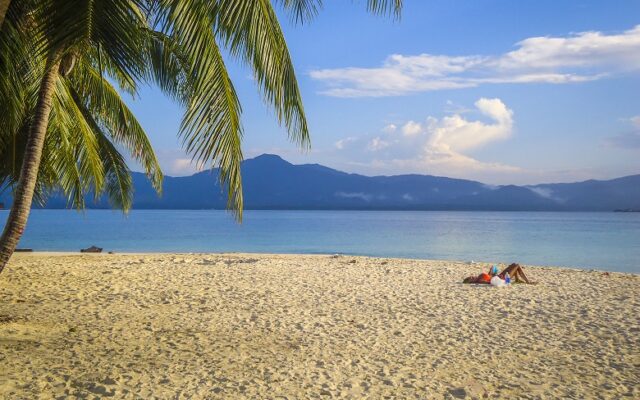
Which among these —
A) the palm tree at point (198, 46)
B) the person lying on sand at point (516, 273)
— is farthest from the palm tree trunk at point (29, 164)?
the person lying on sand at point (516, 273)

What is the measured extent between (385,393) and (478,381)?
2.74ft

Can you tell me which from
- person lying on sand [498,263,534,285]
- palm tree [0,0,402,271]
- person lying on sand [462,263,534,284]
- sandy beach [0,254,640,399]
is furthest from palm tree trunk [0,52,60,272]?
person lying on sand [498,263,534,285]

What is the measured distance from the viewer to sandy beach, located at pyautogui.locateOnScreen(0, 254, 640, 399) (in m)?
4.31

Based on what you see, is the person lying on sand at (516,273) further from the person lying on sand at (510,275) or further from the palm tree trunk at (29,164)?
the palm tree trunk at (29,164)

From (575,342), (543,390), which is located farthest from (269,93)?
(575,342)

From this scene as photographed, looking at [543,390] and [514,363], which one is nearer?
[543,390]

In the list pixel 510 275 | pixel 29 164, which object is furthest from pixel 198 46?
pixel 510 275

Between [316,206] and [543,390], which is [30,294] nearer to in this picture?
[543,390]

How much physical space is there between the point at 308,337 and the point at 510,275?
582cm

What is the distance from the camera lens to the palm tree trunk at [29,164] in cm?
528

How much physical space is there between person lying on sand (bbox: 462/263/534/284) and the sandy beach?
354 mm

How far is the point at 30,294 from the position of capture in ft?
26.7

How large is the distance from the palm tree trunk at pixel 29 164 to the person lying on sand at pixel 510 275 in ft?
24.0

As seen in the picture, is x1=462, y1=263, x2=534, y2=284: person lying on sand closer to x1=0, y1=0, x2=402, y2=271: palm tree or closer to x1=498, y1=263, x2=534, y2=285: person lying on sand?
x1=498, y1=263, x2=534, y2=285: person lying on sand
